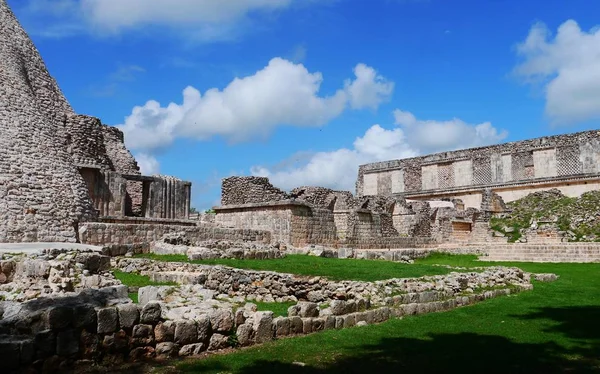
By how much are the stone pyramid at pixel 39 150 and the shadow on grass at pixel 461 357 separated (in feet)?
43.6

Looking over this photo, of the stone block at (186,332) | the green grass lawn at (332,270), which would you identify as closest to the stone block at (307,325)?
the stone block at (186,332)

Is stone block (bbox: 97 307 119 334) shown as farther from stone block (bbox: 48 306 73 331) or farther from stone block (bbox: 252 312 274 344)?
stone block (bbox: 252 312 274 344)

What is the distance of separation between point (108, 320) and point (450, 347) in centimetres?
368

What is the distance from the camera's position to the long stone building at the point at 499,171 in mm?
33781

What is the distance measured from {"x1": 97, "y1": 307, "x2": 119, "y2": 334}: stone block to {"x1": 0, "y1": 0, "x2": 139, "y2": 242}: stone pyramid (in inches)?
485

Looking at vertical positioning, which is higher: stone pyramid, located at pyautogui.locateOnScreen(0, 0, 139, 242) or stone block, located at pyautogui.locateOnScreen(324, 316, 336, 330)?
stone pyramid, located at pyautogui.locateOnScreen(0, 0, 139, 242)

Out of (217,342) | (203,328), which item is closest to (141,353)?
(203,328)

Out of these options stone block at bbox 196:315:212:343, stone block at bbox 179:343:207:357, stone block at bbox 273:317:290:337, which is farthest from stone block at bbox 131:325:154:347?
stone block at bbox 273:317:290:337

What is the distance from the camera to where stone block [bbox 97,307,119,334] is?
197 inches

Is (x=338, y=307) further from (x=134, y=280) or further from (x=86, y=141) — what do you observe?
(x=86, y=141)

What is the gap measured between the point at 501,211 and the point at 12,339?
31.7 metres

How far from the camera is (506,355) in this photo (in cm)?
567

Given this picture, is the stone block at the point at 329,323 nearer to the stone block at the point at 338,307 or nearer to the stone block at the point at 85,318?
the stone block at the point at 338,307

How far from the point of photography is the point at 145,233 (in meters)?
17.5
